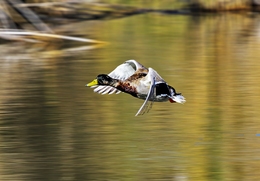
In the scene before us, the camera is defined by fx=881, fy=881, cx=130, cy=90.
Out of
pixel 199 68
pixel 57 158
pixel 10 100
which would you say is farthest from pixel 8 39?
pixel 57 158

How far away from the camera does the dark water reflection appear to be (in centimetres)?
519

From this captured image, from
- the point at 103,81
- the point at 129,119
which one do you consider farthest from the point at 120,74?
the point at 129,119

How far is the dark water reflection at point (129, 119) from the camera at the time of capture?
204 inches

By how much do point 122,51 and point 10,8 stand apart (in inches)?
153

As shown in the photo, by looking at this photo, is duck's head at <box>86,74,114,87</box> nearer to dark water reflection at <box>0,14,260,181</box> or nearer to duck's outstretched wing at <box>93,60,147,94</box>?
duck's outstretched wing at <box>93,60,147,94</box>

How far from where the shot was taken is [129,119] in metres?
6.54

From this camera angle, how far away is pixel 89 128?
6254 millimetres

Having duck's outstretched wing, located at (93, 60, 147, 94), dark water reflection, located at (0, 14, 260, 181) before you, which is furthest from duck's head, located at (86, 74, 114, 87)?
dark water reflection, located at (0, 14, 260, 181)

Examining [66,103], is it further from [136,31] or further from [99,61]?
[136,31]

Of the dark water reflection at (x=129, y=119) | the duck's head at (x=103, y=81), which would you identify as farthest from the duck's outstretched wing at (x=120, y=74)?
the dark water reflection at (x=129, y=119)

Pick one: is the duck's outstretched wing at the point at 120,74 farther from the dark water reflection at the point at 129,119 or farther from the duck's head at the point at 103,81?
the dark water reflection at the point at 129,119

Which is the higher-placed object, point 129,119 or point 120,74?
point 120,74

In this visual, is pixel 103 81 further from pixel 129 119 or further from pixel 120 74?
pixel 129 119

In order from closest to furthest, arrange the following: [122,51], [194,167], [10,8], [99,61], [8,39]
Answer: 1. [194,167]
2. [99,61]
3. [122,51]
4. [8,39]
5. [10,8]
